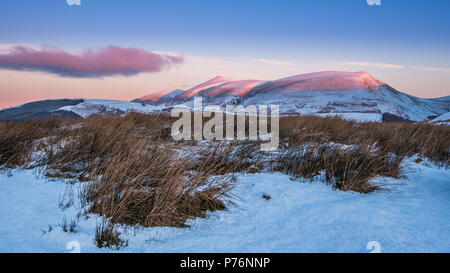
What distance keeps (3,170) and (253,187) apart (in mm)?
2942

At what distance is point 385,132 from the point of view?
655 cm

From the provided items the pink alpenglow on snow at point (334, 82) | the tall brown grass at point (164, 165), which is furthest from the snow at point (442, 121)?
the pink alpenglow on snow at point (334, 82)

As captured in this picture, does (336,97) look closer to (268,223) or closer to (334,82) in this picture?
(334,82)

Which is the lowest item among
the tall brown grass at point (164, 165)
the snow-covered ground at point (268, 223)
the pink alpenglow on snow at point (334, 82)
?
the snow-covered ground at point (268, 223)

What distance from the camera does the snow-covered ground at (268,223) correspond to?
1.84 meters

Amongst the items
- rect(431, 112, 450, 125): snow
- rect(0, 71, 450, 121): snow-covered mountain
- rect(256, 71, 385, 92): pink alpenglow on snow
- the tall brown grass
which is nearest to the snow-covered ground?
the tall brown grass

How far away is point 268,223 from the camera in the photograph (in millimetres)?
2330

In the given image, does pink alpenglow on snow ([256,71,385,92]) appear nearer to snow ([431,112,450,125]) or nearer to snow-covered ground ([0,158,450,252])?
snow ([431,112,450,125])

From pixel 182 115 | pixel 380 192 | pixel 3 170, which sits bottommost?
pixel 380 192

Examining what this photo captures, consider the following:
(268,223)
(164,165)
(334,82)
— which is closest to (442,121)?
(268,223)

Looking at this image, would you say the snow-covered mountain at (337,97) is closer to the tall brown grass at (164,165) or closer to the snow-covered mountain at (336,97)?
the snow-covered mountain at (336,97)

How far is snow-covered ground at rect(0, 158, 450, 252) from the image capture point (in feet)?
6.02
